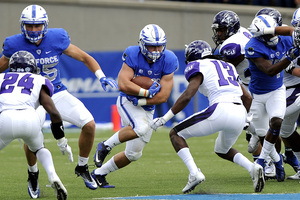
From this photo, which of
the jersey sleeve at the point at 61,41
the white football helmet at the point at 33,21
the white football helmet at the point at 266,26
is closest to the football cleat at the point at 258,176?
the white football helmet at the point at 266,26

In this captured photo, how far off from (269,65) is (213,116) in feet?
4.19

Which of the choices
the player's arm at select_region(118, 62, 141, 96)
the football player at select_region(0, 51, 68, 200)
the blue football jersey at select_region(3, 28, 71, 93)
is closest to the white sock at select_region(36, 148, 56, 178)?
the football player at select_region(0, 51, 68, 200)

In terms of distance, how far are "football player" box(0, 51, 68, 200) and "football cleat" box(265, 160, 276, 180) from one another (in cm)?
285

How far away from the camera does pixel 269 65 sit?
7734 millimetres

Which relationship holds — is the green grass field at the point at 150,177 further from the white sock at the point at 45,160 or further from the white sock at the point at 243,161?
the white sock at the point at 45,160

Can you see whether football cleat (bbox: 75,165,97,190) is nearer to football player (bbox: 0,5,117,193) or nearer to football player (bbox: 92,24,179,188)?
football player (bbox: 0,5,117,193)

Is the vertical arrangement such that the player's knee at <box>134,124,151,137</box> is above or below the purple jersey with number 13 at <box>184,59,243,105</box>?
below

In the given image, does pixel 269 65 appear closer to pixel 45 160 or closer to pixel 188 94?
pixel 188 94

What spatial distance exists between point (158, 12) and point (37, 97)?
1431cm

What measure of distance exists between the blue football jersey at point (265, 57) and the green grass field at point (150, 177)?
113 centimetres

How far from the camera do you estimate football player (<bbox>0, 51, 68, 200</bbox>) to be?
619cm

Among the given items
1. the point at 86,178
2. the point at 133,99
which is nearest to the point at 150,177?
the point at 86,178

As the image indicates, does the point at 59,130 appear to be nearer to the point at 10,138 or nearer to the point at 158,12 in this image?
the point at 10,138

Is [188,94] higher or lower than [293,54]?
lower
